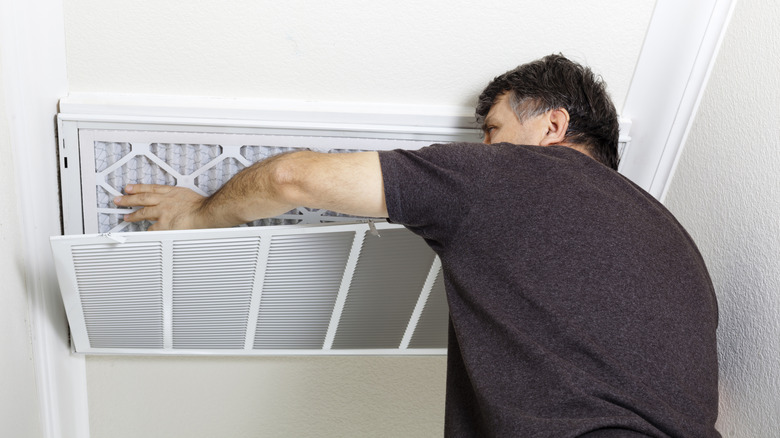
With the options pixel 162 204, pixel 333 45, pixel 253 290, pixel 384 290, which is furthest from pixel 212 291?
pixel 333 45

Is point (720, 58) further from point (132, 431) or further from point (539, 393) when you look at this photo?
point (132, 431)

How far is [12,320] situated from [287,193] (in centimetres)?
56

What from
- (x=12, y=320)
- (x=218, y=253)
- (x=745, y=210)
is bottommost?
(x=12, y=320)

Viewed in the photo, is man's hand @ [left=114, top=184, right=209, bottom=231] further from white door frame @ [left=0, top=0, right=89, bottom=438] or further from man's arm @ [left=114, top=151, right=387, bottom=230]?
white door frame @ [left=0, top=0, right=89, bottom=438]

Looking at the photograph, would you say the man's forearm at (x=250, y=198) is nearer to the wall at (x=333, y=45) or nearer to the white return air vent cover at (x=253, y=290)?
the white return air vent cover at (x=253, y=290)

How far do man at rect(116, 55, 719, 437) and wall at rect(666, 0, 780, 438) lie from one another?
105mm

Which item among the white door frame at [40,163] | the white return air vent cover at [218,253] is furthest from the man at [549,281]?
the white door frame at [40,163]

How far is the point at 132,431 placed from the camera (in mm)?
1517

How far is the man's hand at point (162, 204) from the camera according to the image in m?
1.18

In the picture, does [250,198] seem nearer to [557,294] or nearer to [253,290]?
[253,290]

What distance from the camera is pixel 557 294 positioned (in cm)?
94

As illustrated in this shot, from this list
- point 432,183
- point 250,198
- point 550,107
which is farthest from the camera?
point 550,107

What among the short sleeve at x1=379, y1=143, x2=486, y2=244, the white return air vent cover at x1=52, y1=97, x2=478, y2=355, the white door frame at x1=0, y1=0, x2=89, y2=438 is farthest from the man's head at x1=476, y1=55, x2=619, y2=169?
A: the white door frame at x1=0, y1=0, x2=89, y2=438

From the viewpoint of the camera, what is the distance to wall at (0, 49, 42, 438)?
1069 mm
